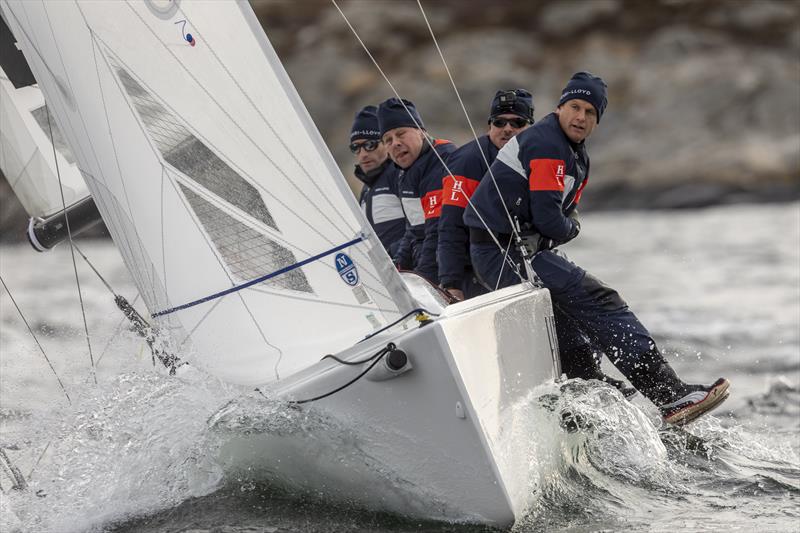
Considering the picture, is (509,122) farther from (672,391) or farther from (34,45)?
(34,45)

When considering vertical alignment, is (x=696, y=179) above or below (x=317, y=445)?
below

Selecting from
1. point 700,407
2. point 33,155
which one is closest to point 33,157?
point 33,155

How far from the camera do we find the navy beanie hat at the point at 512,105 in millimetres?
5199

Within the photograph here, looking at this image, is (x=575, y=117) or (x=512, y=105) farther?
→ (x=512, y=105)

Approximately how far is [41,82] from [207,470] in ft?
5.64

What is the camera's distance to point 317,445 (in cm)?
382

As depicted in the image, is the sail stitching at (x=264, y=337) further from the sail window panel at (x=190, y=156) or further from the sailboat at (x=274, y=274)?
the sail window panel at (x=190, y=156)

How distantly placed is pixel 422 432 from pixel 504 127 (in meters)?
2.00

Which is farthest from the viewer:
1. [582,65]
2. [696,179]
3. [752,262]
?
[582,65]

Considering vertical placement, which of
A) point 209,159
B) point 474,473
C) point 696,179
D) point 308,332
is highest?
point 209,159

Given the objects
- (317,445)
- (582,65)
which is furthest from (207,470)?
(582,65)

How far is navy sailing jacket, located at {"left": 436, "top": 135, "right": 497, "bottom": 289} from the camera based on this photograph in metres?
5.09

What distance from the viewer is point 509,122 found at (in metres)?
5.23

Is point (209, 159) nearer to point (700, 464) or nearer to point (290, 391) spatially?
point (290, 391)
